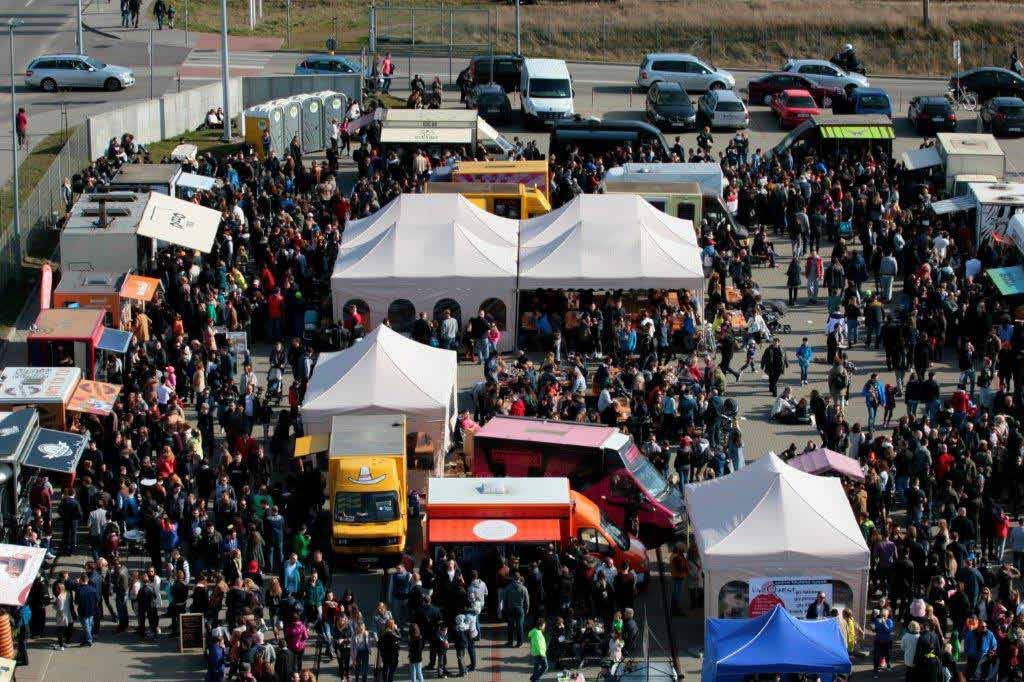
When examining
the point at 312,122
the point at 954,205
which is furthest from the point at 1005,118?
the point at 312,122

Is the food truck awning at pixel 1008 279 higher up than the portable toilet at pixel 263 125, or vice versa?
the portable toilet at pixel 263 125

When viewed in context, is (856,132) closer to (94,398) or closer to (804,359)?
(804,359)

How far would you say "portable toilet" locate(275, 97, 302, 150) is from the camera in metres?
54.0

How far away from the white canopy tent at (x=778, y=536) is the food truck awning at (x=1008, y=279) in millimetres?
13042

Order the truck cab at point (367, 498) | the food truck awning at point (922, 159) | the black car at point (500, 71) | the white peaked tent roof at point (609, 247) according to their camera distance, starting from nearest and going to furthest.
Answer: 1. the truck cab at point (367, 498)
2. the white peaked tent roof at point (609, 247)
3. the food truck awning at point (922, 159)
4. the black car at point (500, 71)

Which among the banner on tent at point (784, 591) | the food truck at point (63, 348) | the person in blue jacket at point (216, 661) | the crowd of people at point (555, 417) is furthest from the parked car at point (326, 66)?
the person in blue jacket at point (216, 661)

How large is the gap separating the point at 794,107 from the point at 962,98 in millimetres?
7377

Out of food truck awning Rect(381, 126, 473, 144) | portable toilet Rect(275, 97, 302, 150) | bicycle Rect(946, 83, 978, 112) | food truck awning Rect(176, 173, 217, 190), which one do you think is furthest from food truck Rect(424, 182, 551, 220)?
bicycle Rect(946, 83, 978, 112)

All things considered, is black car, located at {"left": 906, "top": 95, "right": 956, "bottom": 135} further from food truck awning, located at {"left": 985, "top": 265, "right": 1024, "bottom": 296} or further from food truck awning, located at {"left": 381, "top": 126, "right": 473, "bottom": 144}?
food truck awning, located at {"left": 985, "top": 265, "right": 1024, "bottom": 296}

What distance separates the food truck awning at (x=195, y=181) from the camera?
1837 inches

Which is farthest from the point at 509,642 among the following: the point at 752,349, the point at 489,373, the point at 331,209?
the point at 331,209

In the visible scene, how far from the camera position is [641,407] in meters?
34.9

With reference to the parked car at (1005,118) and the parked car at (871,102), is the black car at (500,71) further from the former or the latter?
the parked car at (1005,118)

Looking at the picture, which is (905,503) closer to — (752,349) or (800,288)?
(752,349)
